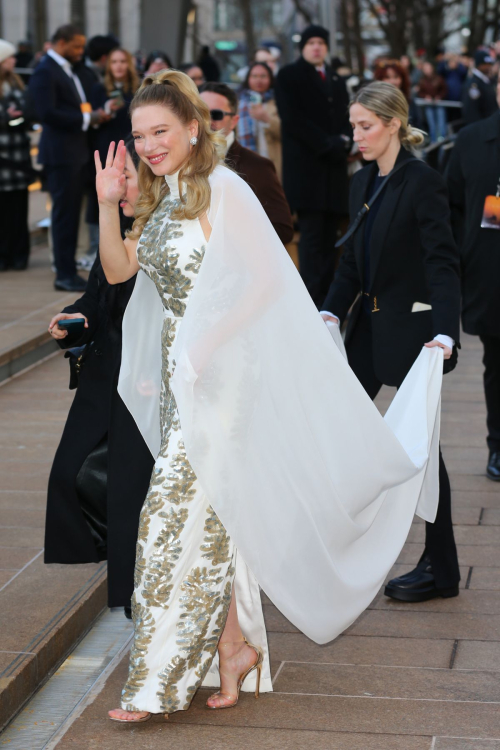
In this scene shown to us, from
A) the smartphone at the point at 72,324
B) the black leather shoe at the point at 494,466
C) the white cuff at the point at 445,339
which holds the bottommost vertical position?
the black leather shoe at the point at 494,466

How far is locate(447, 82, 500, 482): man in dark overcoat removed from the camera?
5.99 metres

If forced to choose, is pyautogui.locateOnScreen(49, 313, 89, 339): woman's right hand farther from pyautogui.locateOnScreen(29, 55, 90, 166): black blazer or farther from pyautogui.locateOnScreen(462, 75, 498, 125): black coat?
pyautogui.locateOnScreen(462, 75, 498, 125): black coat

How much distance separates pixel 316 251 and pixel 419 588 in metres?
5.26

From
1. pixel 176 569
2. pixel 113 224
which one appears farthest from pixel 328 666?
pixel 113 224

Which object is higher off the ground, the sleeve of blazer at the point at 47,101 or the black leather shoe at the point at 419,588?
the sleeve of blazer at the point at 47,101

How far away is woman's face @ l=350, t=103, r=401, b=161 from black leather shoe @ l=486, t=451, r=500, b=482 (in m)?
2.26

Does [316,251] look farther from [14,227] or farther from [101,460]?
[101,460]

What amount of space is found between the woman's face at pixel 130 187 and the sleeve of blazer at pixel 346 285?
39.0 inches

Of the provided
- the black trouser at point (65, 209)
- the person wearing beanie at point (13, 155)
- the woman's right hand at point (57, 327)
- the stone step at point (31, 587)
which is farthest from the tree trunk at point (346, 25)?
the woman's right hand at point (57, 327)

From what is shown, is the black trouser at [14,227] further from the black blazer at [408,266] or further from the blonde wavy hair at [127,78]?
the black blazer at [408,266]

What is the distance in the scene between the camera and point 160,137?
11.4 feet

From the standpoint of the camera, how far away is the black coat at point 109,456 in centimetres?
394

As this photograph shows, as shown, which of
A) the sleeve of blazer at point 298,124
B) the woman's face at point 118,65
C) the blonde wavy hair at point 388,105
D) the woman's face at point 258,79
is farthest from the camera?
the woman's face at point 258,79

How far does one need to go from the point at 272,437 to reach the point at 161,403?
406 mm
